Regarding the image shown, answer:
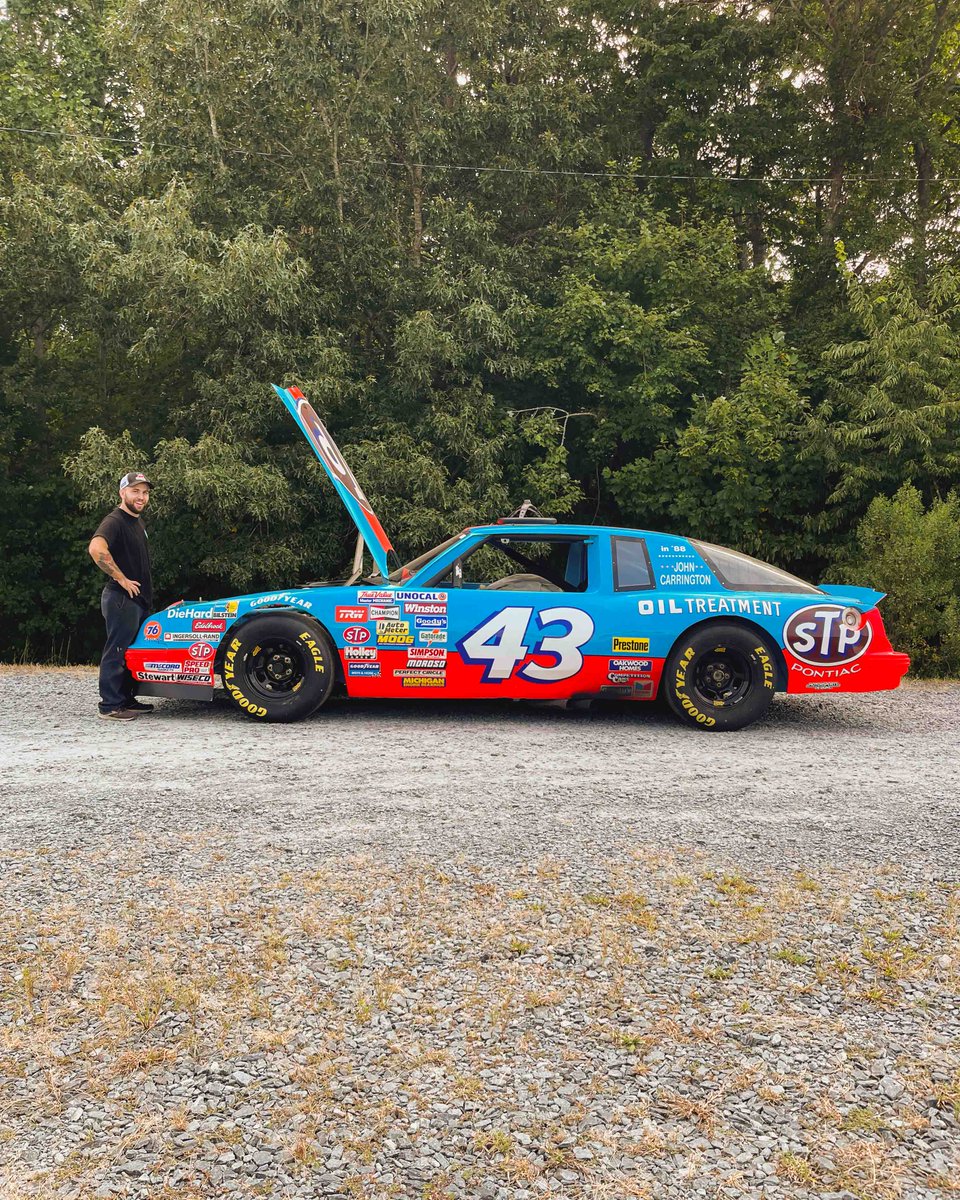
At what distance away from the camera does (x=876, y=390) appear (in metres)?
14.5

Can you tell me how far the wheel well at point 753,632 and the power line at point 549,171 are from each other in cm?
1305

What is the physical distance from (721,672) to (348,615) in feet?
9.39

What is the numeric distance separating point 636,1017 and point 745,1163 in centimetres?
67

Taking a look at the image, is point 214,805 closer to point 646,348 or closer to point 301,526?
point 301,526

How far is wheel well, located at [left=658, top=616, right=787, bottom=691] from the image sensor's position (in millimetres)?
7242

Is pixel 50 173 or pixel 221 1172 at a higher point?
pixel 50 173

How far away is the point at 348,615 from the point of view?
23.8 feet

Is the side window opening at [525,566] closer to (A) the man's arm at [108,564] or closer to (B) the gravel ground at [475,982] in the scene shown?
(B) the gravel ground at [475,982]

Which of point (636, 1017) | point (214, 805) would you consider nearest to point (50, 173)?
point (214, 805)

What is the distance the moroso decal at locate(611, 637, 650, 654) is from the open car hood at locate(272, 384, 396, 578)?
194 centimetres

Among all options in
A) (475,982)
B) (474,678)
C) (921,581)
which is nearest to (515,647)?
(474,678)

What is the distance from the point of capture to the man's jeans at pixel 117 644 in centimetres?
736

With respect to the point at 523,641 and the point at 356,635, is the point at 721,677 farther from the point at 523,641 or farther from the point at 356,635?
the point at 356,635

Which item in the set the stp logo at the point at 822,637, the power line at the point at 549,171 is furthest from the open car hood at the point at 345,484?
the power line at the point at 549,171
